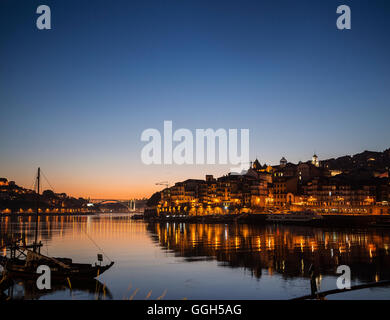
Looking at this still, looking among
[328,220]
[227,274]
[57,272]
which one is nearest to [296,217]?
[328,220]

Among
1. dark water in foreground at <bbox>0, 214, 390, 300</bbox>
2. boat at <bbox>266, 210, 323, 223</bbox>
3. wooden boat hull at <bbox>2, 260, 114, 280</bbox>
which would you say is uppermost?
wooden boat hull at <bbox>2, 260, 114, 280</bbox>

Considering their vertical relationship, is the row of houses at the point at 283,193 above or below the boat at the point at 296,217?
above

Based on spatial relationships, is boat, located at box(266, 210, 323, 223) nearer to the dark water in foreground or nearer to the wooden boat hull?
the dark water in foreground

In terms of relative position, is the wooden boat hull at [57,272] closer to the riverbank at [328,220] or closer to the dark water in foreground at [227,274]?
the dark water in foreground at [227,274]

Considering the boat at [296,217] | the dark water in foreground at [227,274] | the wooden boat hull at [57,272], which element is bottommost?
the boat at [296,217]

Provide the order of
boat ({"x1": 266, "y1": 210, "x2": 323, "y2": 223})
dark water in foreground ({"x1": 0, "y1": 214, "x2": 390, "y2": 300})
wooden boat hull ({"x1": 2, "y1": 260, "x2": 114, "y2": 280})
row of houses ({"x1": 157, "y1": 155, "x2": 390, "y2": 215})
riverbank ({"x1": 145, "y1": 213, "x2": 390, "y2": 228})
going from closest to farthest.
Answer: dark water in foreground ({"x1": 0, "y1": 214, "x2": 390, "y2": 300}) < wooden boat hull ({"x1": 2, "y1": 260, "x2": 114, "y2": 280}) < riverbank ({"x1": 145, "y1": 213, "x2": 390, "y2": 228}) < boat ({"x1": 266, "y1": 210, "x2": 323, "y2": 223}) < row of houses ({"x1": 157, "y1": 155, "x2": 390, "y2": 215})

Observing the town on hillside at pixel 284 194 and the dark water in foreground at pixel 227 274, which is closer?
the dark water in foreground at pixel 227 274

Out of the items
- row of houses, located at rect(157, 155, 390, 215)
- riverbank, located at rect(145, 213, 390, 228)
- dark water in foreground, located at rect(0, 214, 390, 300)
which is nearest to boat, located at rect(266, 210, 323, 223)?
riverbank, located at rect(145, 213, 390, 228)

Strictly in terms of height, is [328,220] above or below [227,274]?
below

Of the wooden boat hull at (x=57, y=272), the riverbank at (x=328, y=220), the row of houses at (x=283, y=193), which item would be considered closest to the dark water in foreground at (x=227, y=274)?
the wooden boat hull at (x=57, y=272)

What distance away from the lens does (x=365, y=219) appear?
287 feet

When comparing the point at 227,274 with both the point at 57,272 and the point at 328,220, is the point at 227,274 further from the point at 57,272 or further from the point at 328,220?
the point at 328,220

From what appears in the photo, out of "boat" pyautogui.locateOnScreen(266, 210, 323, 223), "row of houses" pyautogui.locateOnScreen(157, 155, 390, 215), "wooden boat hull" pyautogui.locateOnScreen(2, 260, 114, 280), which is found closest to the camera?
"wooden boat hull" pyautogui.locateOnScreen(2, 260, 114, 280)
